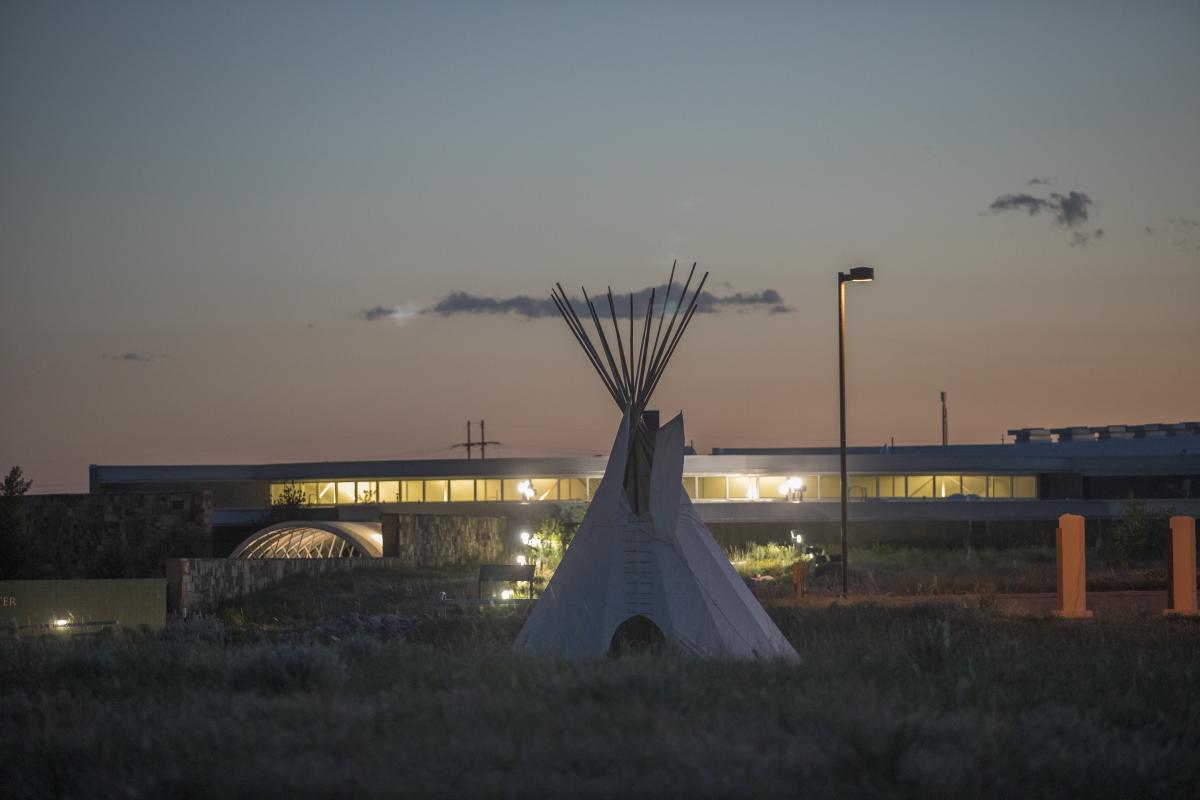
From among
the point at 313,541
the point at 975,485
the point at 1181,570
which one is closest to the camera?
the point at 1181,570

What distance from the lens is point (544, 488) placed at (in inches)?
2290

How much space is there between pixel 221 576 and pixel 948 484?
35202 millimetres

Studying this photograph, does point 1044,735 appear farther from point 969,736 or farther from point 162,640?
point 162,640

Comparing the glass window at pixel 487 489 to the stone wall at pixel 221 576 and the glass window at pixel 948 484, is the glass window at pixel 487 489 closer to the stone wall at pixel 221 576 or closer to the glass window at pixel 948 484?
the glass window at pixel 948 484

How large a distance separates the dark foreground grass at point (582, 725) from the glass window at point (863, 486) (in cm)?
4250

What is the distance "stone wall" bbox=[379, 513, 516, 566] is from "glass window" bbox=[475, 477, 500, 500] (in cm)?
926

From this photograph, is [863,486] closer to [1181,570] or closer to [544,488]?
[544,488]

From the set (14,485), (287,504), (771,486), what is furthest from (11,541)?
(771,486)

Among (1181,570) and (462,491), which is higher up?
(462,491)

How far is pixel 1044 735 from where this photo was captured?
1024 cm

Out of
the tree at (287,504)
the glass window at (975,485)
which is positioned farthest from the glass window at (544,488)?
the glass window at (975,485)

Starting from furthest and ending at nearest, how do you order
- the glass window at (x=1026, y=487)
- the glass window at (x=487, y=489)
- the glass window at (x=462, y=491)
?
1. the glass window at (x=462, y=491)
2. the glass window at (x=487, y=489)
3. the glass window at (x=1026, y=487)

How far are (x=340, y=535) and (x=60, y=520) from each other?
7.45 m

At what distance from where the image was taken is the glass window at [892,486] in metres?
57.3
